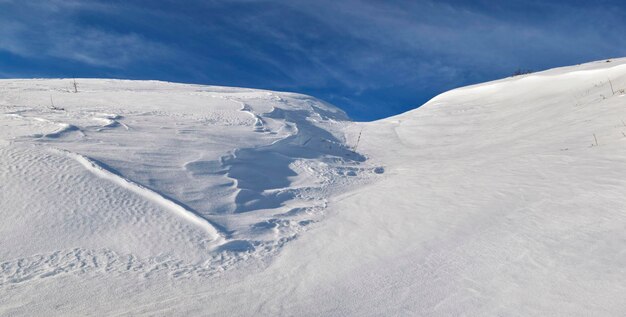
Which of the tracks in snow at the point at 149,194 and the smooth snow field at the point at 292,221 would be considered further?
the tracks in snow at the point at 149,194

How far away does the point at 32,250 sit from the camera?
2.37 meters

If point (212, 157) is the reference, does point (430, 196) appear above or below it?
below

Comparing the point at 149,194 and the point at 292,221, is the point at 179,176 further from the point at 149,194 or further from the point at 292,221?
the point at 292,221

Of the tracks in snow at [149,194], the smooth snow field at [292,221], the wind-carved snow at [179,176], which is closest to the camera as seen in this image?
the smooth snow field at [292,221]

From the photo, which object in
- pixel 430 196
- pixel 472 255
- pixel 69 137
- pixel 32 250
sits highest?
pixel 69 137

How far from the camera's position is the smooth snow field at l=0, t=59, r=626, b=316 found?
6.89ft

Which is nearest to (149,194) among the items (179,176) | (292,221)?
(179,176)

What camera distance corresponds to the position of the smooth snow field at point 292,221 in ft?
6.89

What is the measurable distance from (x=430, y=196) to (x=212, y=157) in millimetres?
1974

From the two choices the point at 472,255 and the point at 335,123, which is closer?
the point at 472,255

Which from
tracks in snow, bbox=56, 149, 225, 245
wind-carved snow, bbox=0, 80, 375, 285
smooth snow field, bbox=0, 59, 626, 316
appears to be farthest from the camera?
tracks in snow, bbox=56, 149, 225, 245

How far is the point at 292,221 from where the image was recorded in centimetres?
315

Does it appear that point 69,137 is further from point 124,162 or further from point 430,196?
point 430,196

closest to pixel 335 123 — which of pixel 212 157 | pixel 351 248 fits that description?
pixel 212 157
